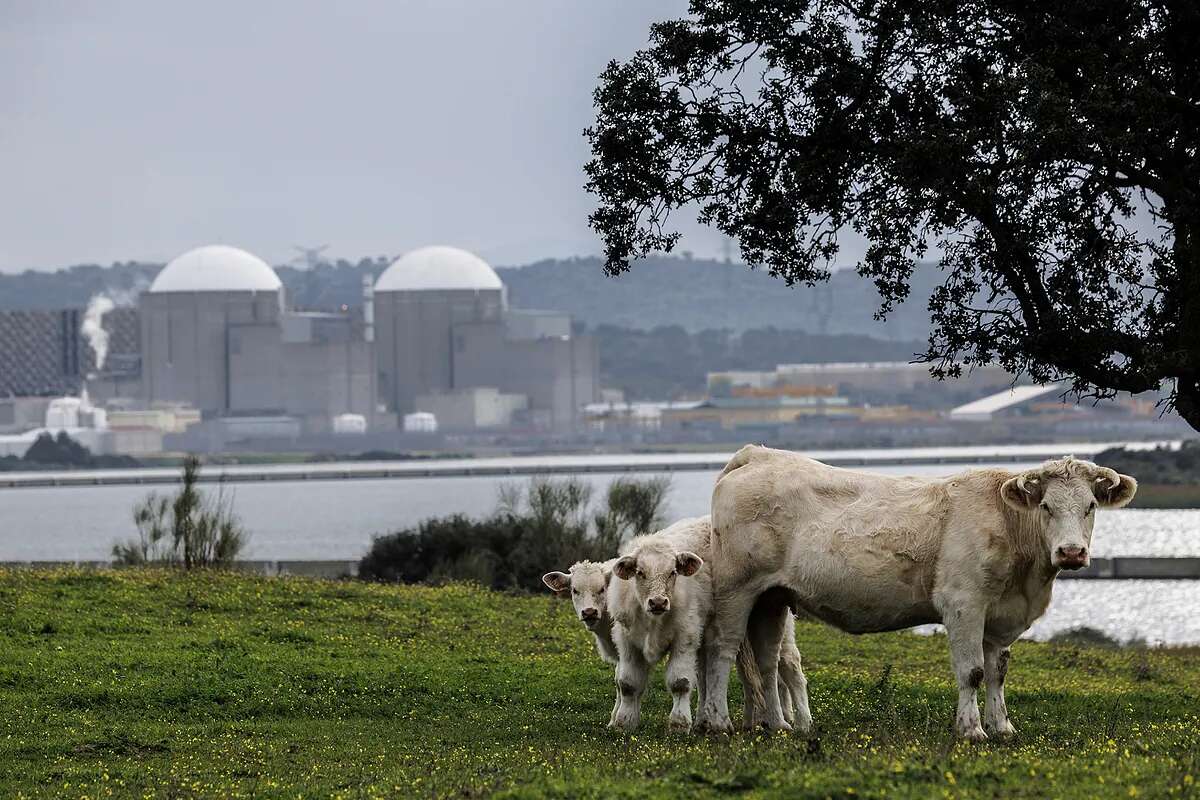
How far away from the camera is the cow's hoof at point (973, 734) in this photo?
8961 mm

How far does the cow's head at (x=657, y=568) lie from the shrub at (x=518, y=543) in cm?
1320

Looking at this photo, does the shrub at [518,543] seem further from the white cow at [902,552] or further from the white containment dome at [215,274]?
the white containment dome at [215,274]

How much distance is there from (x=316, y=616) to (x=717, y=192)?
5990mm

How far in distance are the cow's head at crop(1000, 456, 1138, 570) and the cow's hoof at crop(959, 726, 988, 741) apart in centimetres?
92

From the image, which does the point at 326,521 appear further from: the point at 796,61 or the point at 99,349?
the point at 99,349

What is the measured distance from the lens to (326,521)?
235 feet

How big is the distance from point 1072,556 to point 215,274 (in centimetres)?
13379

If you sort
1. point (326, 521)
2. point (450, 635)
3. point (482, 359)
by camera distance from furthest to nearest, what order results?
1. point (482, 359)
2. point (326, 521)
3. point (450, 635)

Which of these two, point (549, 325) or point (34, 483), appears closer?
point (34, 483)

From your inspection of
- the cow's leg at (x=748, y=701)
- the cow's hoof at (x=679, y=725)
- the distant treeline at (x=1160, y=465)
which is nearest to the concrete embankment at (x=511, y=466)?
the distant treeline at (x=1160, y=465)

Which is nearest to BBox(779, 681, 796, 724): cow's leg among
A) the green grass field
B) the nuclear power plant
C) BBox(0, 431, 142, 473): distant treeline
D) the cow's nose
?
the green grass field

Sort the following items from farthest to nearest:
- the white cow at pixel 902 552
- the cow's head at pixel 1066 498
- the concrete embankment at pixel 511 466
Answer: the concrete embankment at pixel 511 466
the white cow at pixel 902 552
the cow's head at pixel 1066 498

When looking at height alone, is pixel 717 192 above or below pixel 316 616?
above

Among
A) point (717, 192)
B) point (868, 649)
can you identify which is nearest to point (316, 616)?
point (868, 649)
